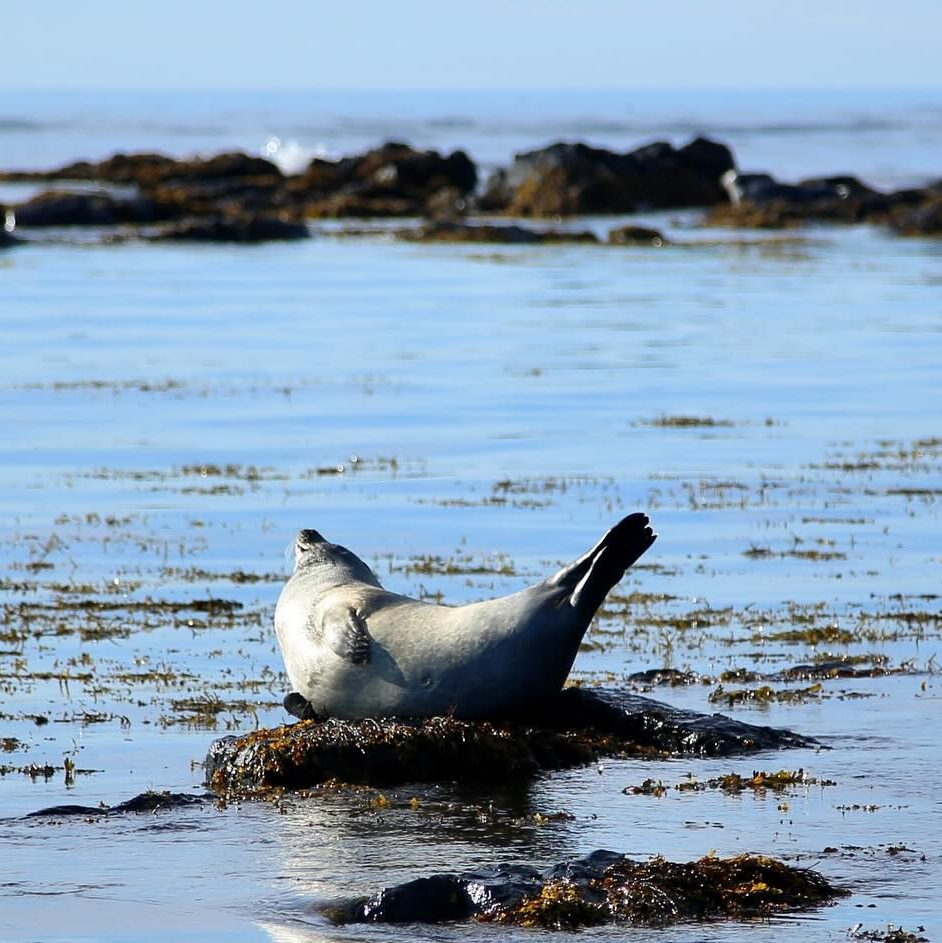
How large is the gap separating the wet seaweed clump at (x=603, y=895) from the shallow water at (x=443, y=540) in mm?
129

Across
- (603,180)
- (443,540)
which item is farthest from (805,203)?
(443,540)

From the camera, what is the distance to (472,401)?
23.8 m

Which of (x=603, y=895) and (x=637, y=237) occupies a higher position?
(x=637, y=237)

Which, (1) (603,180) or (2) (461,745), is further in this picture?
(1) (603,180)

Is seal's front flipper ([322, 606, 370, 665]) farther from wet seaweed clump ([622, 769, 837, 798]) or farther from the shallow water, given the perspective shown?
wet seaweed clump ([622, 769, 837, 798])

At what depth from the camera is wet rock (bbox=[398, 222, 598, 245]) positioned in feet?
165

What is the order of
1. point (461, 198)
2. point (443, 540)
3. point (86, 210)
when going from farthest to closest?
point (461, 198), point (86, 210), point (443, 540)

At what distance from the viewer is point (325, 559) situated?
1067cm

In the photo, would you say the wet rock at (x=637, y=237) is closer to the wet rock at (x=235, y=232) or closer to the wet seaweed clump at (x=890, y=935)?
the wet rock at (x=235, y=232)

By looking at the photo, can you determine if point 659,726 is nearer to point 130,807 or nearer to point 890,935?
point 130,807

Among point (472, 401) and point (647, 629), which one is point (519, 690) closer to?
point (647, 629)

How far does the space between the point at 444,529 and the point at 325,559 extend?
17.5 feet

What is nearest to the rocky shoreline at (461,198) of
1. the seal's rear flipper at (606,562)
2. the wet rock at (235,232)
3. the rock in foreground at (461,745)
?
the wet rock at (235,232)

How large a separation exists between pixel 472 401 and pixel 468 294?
14.3 meters
